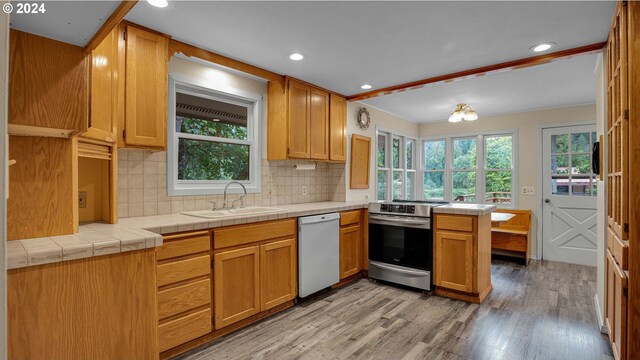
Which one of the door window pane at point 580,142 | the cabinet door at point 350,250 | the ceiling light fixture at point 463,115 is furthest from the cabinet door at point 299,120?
the door window pane at point 580,142

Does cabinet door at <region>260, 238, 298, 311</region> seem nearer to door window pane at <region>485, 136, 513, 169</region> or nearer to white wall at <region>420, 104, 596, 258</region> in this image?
white wall at <region>420, 104, 596, 258</region>

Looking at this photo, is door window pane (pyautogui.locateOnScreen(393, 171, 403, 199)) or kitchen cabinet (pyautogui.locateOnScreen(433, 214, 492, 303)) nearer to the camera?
kitchen cabinet (pyautogui.locateOnScreen(433, 214, 492, 303))

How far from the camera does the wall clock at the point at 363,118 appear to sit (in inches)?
178

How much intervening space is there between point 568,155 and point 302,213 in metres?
4.14

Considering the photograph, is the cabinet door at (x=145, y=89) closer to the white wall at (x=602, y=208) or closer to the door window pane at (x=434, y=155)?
the white wall at (x=602, y=208)

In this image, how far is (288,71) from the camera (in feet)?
10.7

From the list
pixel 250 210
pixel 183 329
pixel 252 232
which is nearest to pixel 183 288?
pixel 183 329

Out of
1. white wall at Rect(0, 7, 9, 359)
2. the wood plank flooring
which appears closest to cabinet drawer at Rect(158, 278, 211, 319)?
the wood plank flooring

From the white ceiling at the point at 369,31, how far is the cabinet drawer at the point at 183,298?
4.98 ft

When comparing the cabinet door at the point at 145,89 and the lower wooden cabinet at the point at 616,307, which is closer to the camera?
the lower wooden cabinet at the point at 616,307

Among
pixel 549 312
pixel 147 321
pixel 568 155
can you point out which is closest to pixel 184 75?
pixel 147 321

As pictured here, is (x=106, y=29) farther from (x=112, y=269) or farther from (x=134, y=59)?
(x=112, y=269)

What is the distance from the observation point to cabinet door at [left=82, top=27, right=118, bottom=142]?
72.3 inches

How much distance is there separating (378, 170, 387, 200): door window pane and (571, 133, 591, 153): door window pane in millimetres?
2686
